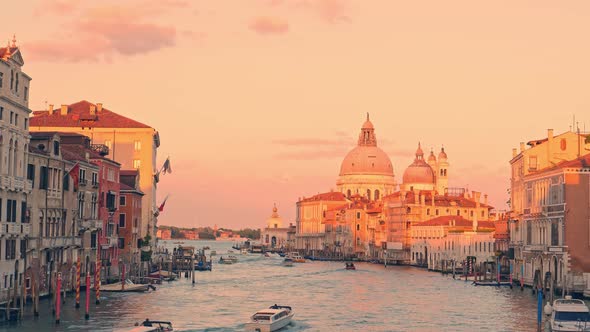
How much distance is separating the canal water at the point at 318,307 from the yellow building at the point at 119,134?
14.5m

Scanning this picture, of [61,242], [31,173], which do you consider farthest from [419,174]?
[31,173]

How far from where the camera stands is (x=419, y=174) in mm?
174375

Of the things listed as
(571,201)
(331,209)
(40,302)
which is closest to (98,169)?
(40,302)

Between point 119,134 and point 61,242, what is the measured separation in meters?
39.3

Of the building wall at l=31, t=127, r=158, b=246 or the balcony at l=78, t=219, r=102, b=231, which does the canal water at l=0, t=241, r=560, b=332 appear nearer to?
the balcony at l=78, t=219, r=102, b=231

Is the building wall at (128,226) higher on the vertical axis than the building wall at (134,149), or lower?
lower

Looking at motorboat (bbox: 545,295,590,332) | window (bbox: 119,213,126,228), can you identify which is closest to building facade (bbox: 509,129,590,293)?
motorboat (bbox: 545,295,590,332)

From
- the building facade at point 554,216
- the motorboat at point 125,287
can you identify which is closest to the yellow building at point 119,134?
the motorboat at point 125,287

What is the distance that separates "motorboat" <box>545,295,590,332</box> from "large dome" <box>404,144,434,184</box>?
13107 cm

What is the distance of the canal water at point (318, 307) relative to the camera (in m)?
47.8

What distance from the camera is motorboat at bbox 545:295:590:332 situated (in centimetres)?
4134

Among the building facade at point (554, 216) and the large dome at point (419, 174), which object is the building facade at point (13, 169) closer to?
the building facade at point (554, 216)

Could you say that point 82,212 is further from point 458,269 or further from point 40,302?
point 458,269

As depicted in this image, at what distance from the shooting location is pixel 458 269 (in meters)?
110
